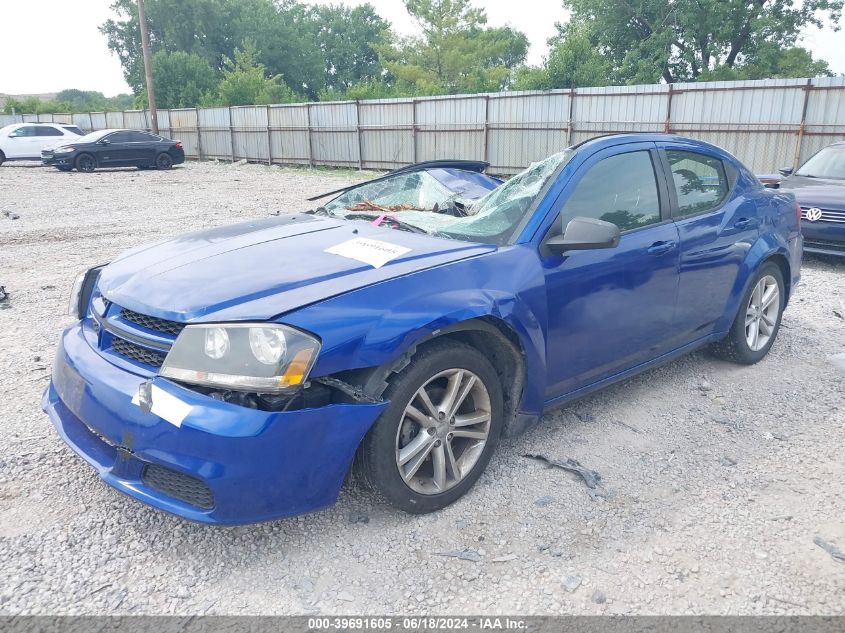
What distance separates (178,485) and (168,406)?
0.96 feet

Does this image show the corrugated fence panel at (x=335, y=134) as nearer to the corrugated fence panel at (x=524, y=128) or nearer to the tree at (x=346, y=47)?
the corrugated fence panel at (x=524, y=128)

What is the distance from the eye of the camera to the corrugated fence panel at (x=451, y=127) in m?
19.6

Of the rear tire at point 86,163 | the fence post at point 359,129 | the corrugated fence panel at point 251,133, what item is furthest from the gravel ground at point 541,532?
the corrugated fence panel at point 251,133

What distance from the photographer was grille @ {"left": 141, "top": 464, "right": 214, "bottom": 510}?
7.79 ft

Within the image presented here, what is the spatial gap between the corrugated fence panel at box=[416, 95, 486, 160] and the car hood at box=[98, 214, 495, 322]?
53.9 ft

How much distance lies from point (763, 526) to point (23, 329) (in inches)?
208

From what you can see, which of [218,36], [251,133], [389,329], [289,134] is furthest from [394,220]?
[218,36]

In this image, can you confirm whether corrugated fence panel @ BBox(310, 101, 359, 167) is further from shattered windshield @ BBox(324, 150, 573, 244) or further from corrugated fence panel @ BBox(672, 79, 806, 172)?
shattered windshield @ BBox(324, 150, 573, 244)

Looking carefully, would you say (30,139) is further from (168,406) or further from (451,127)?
(168,406)

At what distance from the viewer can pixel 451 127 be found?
66.3ft

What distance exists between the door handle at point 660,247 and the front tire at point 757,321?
3.28 feet

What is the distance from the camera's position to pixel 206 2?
58594 millimetres

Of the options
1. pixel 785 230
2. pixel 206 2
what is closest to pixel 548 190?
pixel 785 230

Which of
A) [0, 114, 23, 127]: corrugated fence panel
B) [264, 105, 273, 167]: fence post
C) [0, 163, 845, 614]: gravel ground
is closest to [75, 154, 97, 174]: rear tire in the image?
[264, 105, 273, 167]: fence post
